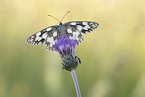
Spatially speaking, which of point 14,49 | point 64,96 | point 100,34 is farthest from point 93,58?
→ point 14,49

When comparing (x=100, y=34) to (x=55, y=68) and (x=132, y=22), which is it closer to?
(x=132, y=22)

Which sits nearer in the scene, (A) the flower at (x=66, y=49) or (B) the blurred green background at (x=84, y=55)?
(A) the flower at (x=66, y=49)

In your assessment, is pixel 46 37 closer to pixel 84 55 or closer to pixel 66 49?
pixel 66 49

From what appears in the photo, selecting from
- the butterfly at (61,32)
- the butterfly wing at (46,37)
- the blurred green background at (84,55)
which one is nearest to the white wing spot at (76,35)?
the butterfly at (61,32)

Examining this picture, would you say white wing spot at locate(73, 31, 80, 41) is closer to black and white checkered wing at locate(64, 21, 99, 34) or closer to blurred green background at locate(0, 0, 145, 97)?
black and white checkered wing at locate(64, 21, 99, 34)

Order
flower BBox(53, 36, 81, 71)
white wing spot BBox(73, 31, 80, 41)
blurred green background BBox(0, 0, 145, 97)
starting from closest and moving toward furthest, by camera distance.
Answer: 1. flower BBox(53, 36, 81, 71)
2. white wing spot BBox(73, 31, 80, 41)
3. blurred green background BBox(0, 0, 145, 97)

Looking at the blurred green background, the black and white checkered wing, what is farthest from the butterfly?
the blurred green background

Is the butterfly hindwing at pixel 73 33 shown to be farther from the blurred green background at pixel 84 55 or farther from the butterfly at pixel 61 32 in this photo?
the blurred green background at pixel 84 55
